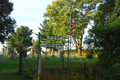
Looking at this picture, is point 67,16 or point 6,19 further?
point 67,16

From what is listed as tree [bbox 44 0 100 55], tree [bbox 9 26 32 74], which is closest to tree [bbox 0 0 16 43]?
tree [bbox 44 0 100 55]

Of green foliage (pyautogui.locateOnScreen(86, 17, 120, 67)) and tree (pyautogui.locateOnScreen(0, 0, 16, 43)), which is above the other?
tree (pyautogui.locateOnScreen(0, 0, 16, 43))

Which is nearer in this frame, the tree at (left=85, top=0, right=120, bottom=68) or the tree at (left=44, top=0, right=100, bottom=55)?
the tree at (left=85, top=0, right=120, bottom=68)

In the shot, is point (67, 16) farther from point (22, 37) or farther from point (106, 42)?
point (22, 37)

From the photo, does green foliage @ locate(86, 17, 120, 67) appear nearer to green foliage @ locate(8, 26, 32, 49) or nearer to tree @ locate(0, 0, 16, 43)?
tree @ locate(0, 0, 16, 43)

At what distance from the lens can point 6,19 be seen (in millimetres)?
20953

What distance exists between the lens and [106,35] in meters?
10.8

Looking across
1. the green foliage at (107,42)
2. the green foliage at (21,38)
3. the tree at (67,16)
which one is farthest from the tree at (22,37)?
the green foliage at (107,42)

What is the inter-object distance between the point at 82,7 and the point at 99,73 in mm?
30291

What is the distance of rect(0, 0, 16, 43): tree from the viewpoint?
20281 mm

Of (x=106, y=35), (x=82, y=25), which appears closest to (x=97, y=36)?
(x=106, y=35)

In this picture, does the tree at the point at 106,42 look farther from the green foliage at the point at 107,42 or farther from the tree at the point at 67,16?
the tree at the point at 67,16

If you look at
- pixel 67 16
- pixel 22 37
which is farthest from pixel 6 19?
pixel 22 37

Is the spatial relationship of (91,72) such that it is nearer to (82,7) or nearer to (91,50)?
(91,50)
